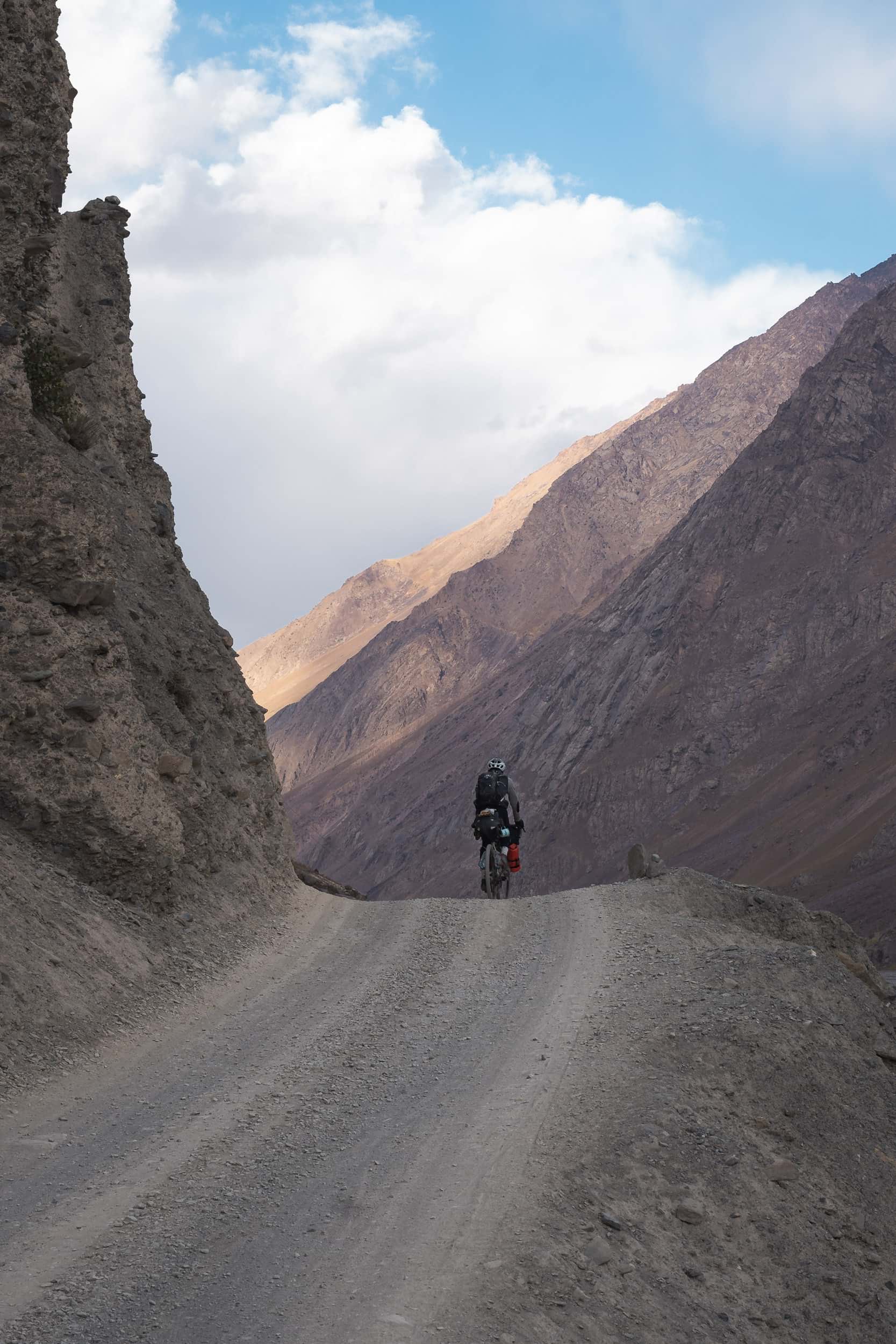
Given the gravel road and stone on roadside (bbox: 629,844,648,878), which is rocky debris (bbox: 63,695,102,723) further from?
stone on roadside (bbox: 629,844,648,878)

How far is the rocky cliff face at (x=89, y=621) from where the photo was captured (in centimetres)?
1249

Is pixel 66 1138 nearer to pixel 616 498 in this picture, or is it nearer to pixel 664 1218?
pixel 664 1218

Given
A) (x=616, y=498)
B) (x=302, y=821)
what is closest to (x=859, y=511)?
(x=616, y=498)

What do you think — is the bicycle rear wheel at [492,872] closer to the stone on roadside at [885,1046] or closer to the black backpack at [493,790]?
the black backpack at [493,790]

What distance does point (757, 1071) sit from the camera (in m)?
9.64

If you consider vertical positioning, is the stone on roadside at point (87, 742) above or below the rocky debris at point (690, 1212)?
above

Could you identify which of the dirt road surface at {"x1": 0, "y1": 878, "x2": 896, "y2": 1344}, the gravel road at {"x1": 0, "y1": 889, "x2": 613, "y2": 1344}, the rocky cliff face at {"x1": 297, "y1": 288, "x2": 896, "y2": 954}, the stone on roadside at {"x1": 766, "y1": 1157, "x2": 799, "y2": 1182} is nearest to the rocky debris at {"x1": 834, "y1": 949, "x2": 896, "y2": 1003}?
the dirt road surface at {"x1": 0, "y1": 878, "x2": 896, "y2": 1344}

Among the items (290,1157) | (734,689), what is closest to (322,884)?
(290,1157)

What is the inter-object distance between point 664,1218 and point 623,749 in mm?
93637

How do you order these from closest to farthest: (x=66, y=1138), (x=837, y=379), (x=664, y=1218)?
1. (x=664, y=1218)
2. (x=66, y=1138)
3. (x=837, y=379)

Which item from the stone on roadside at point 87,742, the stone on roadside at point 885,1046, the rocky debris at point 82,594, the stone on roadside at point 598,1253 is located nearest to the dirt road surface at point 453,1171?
the stone on roadside at point 598,1253

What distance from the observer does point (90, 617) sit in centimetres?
1368

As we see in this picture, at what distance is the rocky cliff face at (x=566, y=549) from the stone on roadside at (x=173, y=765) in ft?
410

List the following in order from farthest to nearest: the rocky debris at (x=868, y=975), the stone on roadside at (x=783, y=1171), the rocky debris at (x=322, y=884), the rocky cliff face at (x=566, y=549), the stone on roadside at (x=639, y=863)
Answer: the rocky cliff face at (x=566, y=549)
the rocky debris at (x=322, y=884)
the stone on roadside at (x=639, y=863)
the rocky debris at (x=868, y=975)
the stone on roadside at (x=783, y=1171)
